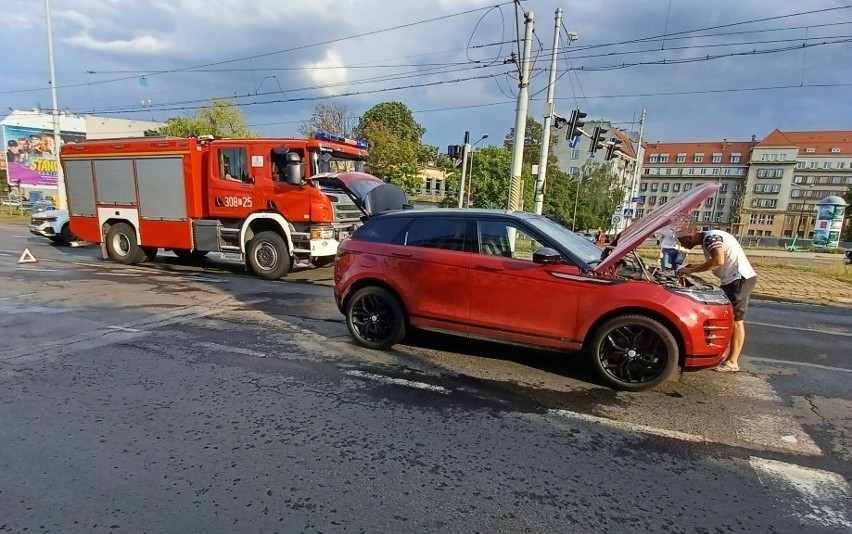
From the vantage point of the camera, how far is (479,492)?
281 cm

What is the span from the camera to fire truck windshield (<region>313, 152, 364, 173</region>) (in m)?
10.2

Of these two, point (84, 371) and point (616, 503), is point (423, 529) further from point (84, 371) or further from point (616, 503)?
point (84, 371)

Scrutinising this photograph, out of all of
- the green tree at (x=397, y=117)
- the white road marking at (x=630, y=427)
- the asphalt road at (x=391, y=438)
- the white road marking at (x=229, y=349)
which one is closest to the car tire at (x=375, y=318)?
the asphalt road at (x=391, y=438)

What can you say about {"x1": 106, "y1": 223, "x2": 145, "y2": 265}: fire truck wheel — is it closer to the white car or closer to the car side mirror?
the white car

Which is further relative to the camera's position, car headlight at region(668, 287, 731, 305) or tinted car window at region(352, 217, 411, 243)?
tinted car window at region(352, 217, 411, 243)

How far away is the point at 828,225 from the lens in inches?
1410

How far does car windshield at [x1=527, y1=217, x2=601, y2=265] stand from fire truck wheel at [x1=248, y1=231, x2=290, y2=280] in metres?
6.66

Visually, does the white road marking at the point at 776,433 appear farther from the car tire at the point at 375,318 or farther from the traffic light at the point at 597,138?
the traffic light at the point at 597,138

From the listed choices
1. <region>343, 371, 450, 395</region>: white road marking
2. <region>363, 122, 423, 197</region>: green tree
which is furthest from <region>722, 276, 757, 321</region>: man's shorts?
<region>363, 122, 423, 197</region>: green tree

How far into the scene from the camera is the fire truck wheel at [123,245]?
12.0m

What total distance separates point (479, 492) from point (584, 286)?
231 centimetres

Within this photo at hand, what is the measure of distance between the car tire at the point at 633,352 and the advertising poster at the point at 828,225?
41.1 m

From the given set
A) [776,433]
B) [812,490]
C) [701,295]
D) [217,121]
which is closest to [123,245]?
[701,295]

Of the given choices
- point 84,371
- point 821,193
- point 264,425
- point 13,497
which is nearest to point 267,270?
point 84,371
